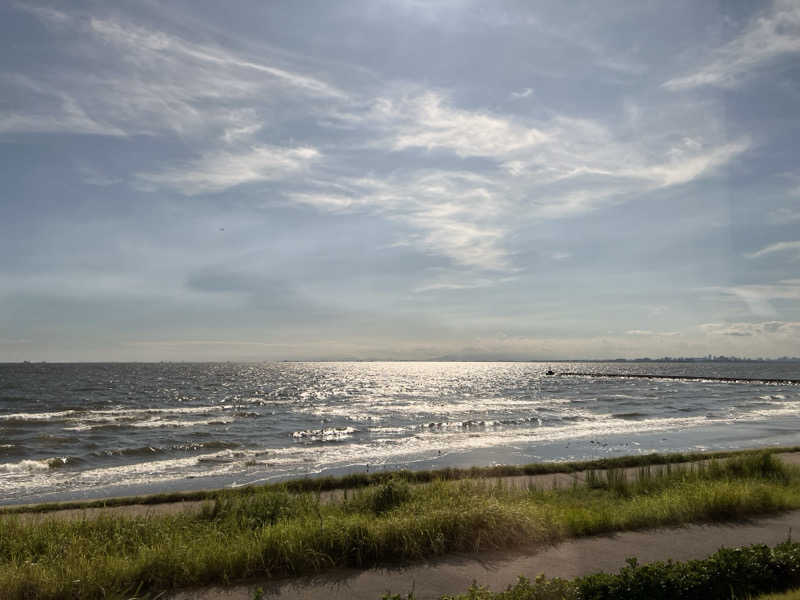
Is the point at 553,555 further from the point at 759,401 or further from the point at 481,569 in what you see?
the point at 759,401

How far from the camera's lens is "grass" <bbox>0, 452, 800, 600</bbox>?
6922mm

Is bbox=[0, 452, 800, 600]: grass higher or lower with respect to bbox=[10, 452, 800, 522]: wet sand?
higher

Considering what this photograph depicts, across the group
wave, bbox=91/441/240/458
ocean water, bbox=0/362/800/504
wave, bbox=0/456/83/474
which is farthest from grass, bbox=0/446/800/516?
wave, bbox=91/441/240/458

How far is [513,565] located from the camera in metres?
7.59

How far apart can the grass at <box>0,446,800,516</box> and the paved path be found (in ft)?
13.3

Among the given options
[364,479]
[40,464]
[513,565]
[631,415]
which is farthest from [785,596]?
[631,415]

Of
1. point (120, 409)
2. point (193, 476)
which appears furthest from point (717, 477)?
point (120, 409)

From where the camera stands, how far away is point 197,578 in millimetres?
7016

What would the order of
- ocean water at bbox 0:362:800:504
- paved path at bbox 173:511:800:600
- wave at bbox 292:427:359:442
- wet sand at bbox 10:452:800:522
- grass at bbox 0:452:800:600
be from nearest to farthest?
paved path at bbox 173:511:800:600, grass at bbox 0:452:800:600, wet sand at bbox 10:452:800:522, ocean water at bbox 0:362:800:504, wave at bbox 292:427:359:442

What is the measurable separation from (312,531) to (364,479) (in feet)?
24.4

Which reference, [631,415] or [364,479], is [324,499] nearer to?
[364,479]

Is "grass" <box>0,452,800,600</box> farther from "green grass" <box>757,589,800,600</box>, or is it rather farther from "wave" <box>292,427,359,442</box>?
"wave" <box>292,427,359,442</box>

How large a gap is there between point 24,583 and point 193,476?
46.7 ft

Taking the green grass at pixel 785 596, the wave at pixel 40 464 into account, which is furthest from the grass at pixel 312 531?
the wave at pixel 40 464
